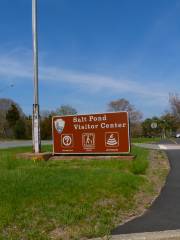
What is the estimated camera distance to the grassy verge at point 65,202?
226 inches

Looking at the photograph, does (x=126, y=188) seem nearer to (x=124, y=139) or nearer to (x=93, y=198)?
(x=93, y=198)

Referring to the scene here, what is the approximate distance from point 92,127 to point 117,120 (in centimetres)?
111

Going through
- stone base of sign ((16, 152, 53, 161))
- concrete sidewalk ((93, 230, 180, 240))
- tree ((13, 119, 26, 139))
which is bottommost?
concrete sidewalk ((93, 230, 180, 240))

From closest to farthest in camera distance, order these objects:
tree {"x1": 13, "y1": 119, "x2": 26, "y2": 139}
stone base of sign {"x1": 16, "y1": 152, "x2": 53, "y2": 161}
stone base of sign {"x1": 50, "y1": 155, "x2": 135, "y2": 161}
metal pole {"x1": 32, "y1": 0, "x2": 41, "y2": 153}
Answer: stone base of sign {"x1": 16, "y1": 152, "x2": 53, "y2": 161} → stone base of sign {"x1": 50, "y1": 155, "x2": 135, "y2": 161} → metal pole {"x1": 32, "y1": 0, "x2": 41, "y2": 153} → tree {"x1": 13, "y1": 119, "x2": 26, "y2": 139}

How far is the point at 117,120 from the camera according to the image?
608 inches

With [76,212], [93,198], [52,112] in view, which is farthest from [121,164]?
[52,112]

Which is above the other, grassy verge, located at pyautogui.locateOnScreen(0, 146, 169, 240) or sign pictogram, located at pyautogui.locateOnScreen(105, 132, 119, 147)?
sign pictogram, located at pyautogui.locateOnScreen(105, 132, 119, 147)

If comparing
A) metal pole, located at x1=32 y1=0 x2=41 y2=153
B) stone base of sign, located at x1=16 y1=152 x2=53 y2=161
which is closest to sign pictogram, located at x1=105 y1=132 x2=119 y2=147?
stone base of sign, located at x1=16 y1=152 x2=53 y2=161

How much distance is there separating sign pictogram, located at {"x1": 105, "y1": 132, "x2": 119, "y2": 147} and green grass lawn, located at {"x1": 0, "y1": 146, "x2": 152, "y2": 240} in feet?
16.1

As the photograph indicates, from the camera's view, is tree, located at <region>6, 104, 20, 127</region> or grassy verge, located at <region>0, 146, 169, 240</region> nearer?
grassy verge, located at <region>0, 146, 169, 240</region>

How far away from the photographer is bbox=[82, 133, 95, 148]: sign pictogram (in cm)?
1584

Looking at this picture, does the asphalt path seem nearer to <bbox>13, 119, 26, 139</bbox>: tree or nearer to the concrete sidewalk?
the concrete sidewalk

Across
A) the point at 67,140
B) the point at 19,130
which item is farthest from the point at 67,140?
the point at 19,130

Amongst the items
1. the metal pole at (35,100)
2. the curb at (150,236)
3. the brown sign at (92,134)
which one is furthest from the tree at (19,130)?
the curb at (150,236)
